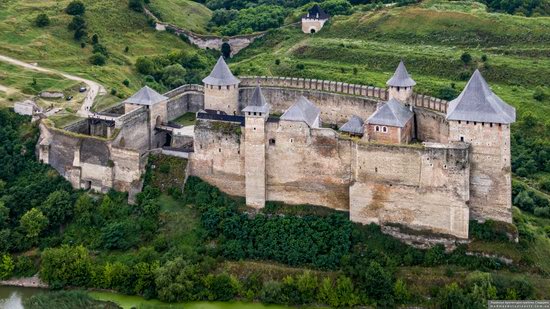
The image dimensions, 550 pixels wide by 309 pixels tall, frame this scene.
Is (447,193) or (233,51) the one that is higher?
(233,51)

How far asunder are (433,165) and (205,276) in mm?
11315

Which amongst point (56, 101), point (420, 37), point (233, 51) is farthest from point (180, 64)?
point (420, 37)

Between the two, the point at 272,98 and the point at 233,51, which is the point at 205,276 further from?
the point at 233,51

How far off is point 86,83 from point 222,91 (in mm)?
11335

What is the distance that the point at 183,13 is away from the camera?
230ft

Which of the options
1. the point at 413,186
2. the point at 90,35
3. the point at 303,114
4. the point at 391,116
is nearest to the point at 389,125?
the point at 391,116

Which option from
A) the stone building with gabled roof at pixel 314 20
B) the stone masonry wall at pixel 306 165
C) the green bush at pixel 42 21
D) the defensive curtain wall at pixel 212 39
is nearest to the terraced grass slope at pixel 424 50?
the stone building with gabled roof at pixel 314 20

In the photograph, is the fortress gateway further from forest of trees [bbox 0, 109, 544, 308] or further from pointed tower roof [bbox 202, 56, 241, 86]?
forest of trees [bbox 0, 109, 544, 308]

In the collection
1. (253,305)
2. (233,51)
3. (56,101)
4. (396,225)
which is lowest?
(253,305)

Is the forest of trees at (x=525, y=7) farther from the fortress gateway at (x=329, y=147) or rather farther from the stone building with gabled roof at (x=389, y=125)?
the stone building with gabled roof at (x=389, y=125)

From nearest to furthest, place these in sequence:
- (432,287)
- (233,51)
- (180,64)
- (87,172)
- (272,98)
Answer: (432,287), (87,172), (272,98), (180,64), (233,51)

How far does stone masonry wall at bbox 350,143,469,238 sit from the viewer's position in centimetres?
3462

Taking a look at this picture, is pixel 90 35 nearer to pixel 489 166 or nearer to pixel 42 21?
pixel 42 21

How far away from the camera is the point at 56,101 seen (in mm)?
46750
